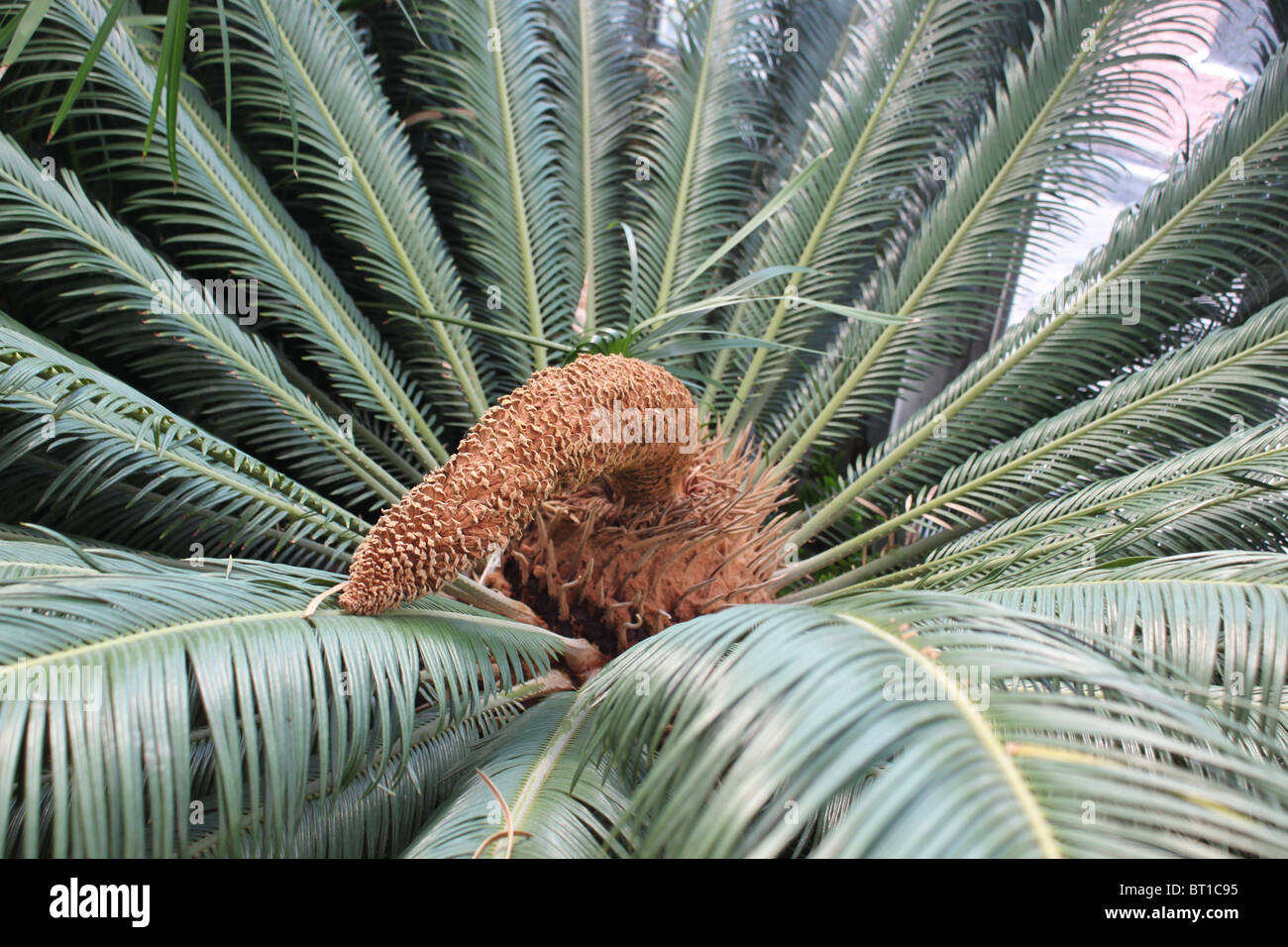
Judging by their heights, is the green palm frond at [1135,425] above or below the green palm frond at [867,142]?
below

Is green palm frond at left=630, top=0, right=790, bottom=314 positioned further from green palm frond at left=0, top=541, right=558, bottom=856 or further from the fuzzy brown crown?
green palm frond at left=0, top=541, right=558, bottom=856

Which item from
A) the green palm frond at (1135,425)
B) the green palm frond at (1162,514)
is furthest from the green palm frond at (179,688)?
the green palm frond at (1135,425)

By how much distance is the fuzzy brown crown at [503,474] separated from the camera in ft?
3.20

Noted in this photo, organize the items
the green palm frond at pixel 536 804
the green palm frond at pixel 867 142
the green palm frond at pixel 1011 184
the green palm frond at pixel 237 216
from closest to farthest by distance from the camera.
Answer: the green palm frond at pixel 536 804
the green palm frond at pixel 237 216
the green palm frond at pixel 1011 184
the green palm frond at pixel 867 142

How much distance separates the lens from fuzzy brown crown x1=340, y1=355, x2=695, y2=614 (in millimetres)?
975

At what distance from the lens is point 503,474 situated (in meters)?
1.07

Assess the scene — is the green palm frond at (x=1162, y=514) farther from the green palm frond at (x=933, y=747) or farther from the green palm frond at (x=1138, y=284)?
the green palm frond at (x=933, y=747)

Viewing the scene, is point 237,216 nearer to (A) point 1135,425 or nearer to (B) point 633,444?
(B) point 633,444

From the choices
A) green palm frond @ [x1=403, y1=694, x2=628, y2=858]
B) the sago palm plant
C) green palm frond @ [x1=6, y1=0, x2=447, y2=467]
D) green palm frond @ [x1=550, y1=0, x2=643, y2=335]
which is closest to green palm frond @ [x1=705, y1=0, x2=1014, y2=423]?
the sago palm plant

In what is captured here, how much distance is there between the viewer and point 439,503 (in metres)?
1.03

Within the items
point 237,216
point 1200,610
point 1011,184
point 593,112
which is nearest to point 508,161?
point 593,112

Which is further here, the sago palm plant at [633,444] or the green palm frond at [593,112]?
the green palm frond at [593,112]

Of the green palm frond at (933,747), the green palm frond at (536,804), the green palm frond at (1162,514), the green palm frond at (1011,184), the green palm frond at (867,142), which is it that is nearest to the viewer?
the green palm frond at (933,747)
